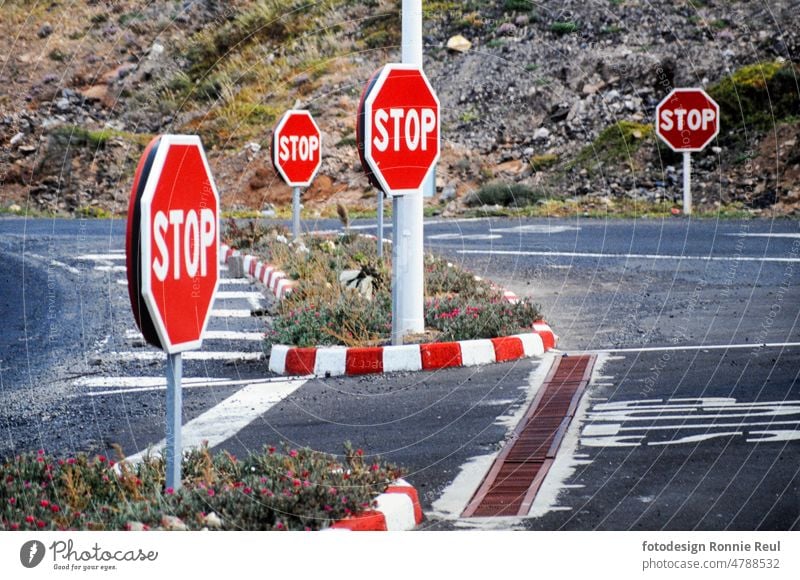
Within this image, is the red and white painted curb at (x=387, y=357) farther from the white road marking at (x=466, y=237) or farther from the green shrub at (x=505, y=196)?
the green shrub at (x=505, y=196)

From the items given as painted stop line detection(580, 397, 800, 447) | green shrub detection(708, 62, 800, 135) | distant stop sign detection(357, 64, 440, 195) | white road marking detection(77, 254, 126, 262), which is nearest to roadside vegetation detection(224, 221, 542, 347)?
distant stop sign detection(357, 64, 440, 195)

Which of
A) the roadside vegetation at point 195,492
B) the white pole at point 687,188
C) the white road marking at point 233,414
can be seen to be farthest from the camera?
the white pole at point 687,188

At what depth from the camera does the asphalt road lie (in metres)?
5.48

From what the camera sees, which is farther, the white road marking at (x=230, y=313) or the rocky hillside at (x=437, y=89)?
the rocky hillside at (x=437, y=89)

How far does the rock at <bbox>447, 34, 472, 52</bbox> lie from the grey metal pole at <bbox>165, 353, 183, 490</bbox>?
26.1 m

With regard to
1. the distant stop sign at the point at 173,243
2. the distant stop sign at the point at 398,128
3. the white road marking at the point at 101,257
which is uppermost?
the distant stop sign at the point at 398,128

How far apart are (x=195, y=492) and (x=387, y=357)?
3847 millimetres

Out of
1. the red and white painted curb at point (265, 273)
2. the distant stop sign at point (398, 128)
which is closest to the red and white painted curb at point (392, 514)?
the distant stop sign at point (398, 128)

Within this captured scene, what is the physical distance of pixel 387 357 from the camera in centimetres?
878

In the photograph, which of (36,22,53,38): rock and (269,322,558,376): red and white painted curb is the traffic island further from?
(36,22,53,38): rock

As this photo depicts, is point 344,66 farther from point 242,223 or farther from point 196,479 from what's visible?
point 196,479

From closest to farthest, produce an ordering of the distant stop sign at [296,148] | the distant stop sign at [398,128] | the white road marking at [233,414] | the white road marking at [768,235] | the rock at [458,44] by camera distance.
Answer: the white road marking at [233,414] < the distant stop sign at [398,128] < the distant stop sign at [296,148] < the white road marking at [768,235] < the rock at [458,44]

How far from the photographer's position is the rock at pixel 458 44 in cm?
3045

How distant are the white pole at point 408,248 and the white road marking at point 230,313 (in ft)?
8.98
